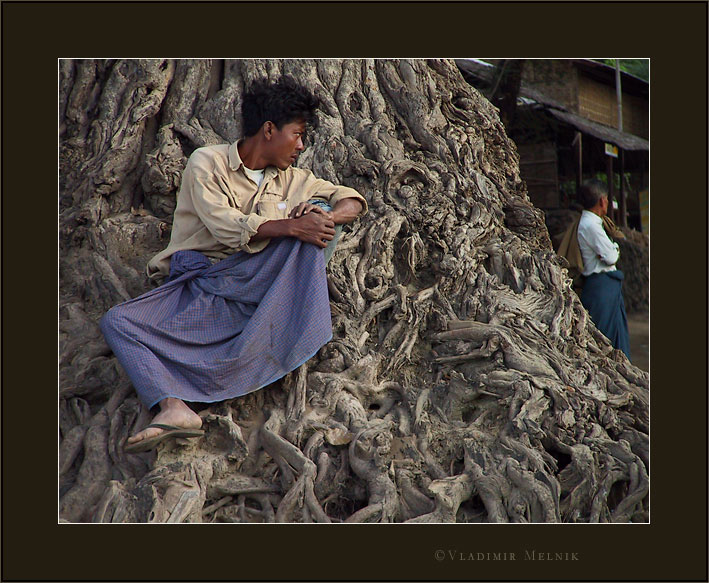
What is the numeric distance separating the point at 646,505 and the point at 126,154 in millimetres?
3605

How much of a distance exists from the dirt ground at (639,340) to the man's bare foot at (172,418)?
198 inches

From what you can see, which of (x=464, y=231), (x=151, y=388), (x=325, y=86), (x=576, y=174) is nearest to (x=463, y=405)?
(x=464, y=231)

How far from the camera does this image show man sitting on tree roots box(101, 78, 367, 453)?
3.55 m

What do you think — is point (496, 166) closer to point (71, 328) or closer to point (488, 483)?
point (488, 483)

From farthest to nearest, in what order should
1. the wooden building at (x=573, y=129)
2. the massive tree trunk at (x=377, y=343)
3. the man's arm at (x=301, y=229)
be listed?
1. the wooden building at (x=573, y=129)
2. the man's arm at (x=301, y=229)
3. the massive tree trunk at (x=377, y=343)

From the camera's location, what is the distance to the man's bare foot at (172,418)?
3.28 metres

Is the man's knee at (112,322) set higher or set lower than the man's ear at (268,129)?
lower

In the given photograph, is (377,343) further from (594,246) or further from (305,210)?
(594,246)

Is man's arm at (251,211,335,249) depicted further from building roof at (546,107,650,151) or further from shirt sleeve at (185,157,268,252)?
building roof at (546,107,650,151)

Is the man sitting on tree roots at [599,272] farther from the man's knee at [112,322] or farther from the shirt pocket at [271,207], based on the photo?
the man's knee at [112,322]

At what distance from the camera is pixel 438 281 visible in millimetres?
4445

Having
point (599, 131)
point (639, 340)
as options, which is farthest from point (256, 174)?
point (599, 131)

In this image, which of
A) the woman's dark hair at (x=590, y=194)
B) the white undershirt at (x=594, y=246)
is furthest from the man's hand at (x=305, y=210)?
the woman's dark hair at (x=590, y=194)

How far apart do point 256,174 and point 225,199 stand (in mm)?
281
